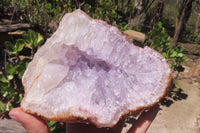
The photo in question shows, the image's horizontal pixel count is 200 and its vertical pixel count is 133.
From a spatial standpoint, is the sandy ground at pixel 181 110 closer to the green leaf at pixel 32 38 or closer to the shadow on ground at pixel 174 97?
the shadow on ground at pixel 174 97

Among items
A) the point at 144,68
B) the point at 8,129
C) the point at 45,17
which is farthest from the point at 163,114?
the point at 45,17

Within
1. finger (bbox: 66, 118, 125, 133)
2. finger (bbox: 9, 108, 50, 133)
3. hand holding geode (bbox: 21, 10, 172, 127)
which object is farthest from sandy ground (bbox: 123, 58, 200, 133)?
finger (bbox: 9, 108, 50, 133)

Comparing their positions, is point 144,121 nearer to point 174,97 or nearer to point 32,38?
point 32,38

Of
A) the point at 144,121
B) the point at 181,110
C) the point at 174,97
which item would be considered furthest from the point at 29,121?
the point at 174,97

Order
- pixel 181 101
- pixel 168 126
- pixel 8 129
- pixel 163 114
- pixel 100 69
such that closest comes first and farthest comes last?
pixel 100 69
pixel 8 129
pixel 168 126
pixel 163 114
pixel 181 101

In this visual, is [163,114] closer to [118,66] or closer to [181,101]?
[181,101]

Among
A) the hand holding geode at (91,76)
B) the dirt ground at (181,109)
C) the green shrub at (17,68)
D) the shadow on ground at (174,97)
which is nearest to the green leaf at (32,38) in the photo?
the green shrub at (17,68)

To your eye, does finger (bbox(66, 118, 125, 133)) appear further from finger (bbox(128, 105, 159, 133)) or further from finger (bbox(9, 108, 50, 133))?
finger (bbox(9, 108, 50, 133))

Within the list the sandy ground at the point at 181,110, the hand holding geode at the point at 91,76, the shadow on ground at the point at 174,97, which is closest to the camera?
the hand holding geode at the point at 91,76
